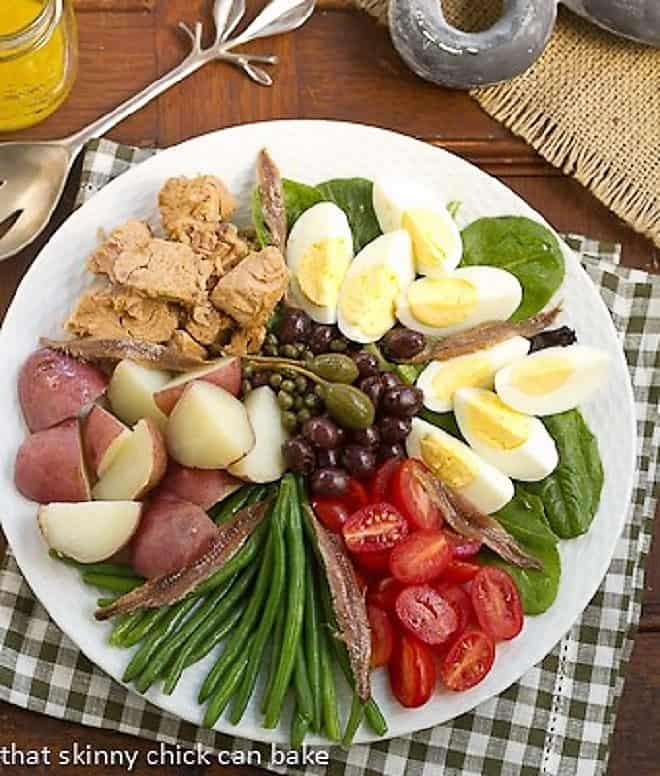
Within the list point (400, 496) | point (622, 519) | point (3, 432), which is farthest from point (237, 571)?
point (622, 519)

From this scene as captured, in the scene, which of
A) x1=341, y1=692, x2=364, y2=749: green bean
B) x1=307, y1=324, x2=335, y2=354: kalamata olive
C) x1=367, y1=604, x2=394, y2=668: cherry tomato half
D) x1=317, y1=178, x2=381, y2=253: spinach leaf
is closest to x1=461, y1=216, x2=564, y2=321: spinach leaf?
x1=317, y1=178, x2=381, y2=253: spinach leaf

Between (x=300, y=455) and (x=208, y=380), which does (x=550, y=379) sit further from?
(x=208, y=380)

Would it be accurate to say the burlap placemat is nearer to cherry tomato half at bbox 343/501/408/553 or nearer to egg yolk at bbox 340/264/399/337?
egg yolk at bbox 340/264/399/337

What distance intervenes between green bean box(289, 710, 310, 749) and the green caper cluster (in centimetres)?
37

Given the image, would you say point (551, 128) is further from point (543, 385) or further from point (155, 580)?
point (155, 580)

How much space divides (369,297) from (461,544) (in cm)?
34

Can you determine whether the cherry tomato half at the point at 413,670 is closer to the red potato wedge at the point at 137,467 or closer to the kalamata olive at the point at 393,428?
the kalamata olive at the point at 393,428

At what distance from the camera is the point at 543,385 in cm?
191

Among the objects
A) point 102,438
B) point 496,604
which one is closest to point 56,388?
point 102,438

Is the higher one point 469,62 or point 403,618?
point 469,62

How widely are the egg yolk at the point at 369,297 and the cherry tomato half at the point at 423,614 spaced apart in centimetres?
35

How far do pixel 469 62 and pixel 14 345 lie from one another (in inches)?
30.1

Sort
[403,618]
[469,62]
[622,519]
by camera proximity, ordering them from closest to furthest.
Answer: [403,618]
[622,519]
[469,62]

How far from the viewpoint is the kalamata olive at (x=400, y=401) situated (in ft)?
6.07
